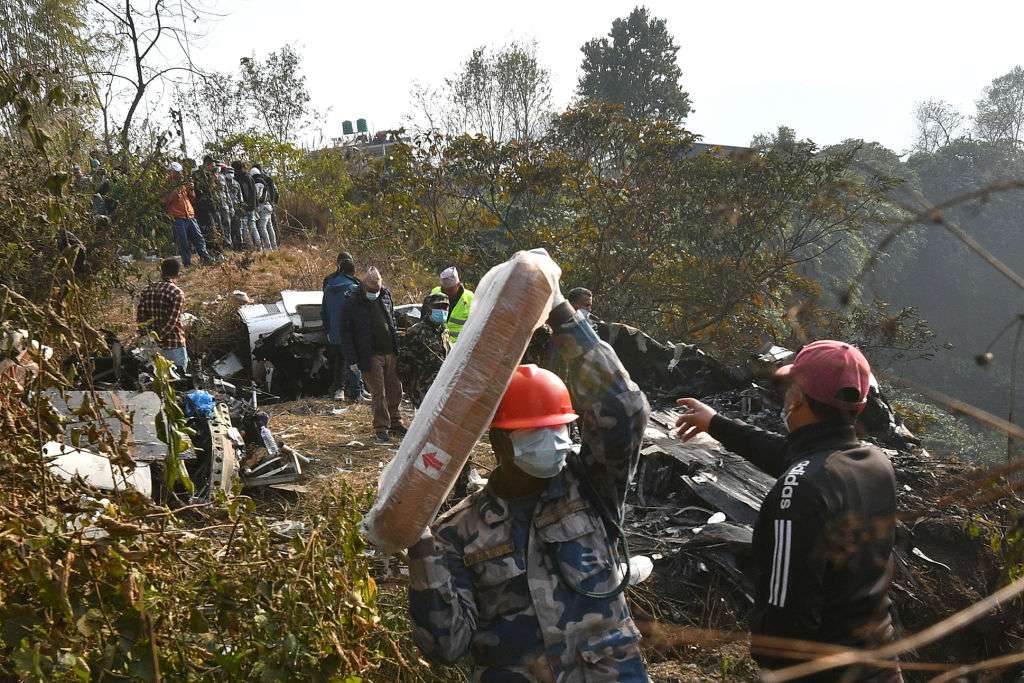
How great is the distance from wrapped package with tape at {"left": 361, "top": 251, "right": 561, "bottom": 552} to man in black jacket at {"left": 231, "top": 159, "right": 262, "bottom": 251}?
13967 millimetres

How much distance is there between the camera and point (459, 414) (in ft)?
5.96

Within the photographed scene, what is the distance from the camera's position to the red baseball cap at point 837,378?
2.16m

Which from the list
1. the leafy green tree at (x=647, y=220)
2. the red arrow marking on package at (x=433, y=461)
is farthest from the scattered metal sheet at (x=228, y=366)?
the red arrow marking on package at (x=433, y=461)

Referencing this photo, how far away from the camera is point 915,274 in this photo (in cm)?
3947

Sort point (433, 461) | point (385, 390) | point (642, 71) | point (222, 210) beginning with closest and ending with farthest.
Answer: point (433, 461), point (385, 390), point (222, 210), point (642, 71)

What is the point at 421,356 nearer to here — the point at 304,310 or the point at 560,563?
the point at 304,310

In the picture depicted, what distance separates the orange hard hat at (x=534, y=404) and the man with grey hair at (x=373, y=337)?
18.9 feet

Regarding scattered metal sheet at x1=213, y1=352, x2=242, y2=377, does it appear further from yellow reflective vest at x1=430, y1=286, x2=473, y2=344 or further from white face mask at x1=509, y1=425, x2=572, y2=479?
white face mask at x1=509, y1=425, x2=572, y2=479

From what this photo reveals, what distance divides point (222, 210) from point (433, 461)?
14.1 metres

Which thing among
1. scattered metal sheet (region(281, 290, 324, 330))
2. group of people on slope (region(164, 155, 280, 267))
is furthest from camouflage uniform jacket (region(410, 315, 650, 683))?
group of people on slope (region(164, 155, 280, 267))

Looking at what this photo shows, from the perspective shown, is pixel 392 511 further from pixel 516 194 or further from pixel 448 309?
pixel 516 194

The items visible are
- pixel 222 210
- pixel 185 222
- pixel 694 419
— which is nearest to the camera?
pixel 694 419

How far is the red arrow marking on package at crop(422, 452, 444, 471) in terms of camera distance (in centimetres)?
179

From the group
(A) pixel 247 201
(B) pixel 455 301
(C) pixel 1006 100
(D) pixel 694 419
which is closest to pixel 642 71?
(C) pixel 1006 100
